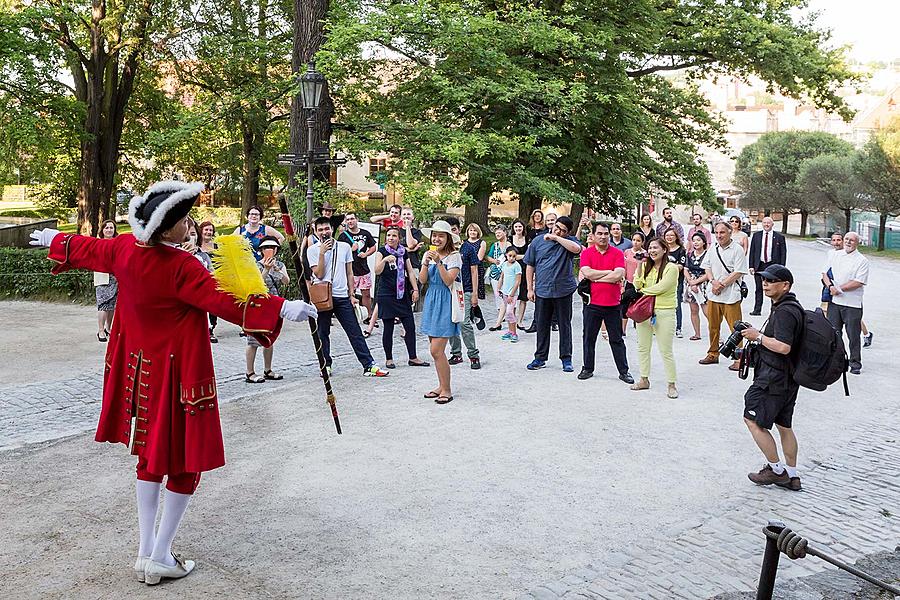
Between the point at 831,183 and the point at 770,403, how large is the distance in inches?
1887

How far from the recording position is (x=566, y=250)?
10.5 meters

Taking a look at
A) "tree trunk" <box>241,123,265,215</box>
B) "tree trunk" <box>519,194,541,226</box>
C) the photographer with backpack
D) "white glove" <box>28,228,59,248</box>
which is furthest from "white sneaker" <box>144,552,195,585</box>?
"tree trunk" <box>241,123,265,215</box>

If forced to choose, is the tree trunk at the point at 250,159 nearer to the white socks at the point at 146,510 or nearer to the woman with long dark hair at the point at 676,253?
the woman with long dark hair at the point at 676,253

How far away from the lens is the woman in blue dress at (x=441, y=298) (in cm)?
873

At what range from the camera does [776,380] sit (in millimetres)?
6219

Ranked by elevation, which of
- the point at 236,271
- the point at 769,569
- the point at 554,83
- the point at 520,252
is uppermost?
the point at 554,83

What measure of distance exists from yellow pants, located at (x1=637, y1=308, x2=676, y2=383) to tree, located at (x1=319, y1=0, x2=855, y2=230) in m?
6.53

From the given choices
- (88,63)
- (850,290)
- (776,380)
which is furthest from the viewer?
(88,63)

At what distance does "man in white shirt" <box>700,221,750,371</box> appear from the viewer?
10.6m

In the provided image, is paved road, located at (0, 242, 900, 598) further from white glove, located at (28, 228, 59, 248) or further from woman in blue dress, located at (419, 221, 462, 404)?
white glove, located at (28, 228, 59, 248)

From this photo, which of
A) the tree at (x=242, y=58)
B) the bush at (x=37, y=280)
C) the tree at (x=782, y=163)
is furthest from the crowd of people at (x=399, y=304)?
the tree at (x=782, y=163)

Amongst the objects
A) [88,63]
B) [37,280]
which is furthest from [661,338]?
[88,63]

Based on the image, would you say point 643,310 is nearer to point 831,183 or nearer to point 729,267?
point 729,267

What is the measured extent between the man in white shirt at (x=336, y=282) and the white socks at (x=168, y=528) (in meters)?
4.85
